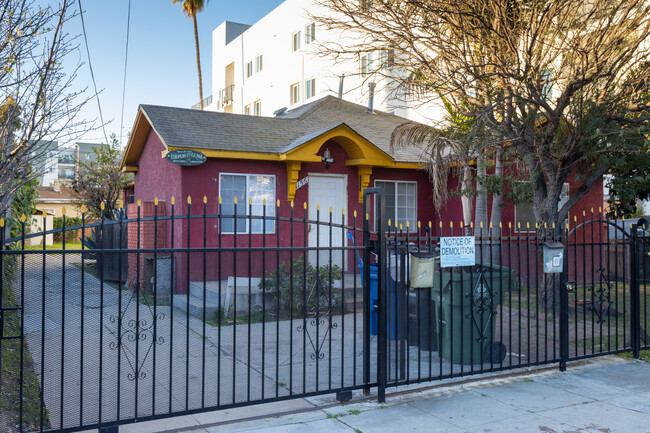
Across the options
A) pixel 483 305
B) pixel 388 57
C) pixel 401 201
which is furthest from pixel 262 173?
pixel 483 305

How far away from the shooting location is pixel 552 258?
6781 millimetres

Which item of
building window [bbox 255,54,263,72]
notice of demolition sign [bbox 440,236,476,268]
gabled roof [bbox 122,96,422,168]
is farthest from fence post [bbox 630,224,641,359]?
building window [bbox 255,54,263,72]

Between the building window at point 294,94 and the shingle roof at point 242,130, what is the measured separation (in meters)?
14.3

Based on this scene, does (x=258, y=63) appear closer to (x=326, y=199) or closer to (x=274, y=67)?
(x=274, y=67)

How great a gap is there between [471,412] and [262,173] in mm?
9128

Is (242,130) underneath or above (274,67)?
underneath

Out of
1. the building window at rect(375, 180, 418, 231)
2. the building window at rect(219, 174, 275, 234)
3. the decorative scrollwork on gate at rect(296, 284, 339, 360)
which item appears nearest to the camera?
the decorative scrollwork on gate at rect(296, 284, 339, 360)

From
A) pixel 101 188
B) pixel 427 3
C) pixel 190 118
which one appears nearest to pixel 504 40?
pixel 427 3

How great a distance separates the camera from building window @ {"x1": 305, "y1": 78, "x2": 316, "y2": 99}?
29.5m

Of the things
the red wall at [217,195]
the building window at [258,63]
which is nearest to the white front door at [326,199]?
the red wall at [217,195]

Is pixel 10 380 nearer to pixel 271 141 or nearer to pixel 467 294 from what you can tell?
pixel 467 294

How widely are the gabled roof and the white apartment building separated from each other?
925cm

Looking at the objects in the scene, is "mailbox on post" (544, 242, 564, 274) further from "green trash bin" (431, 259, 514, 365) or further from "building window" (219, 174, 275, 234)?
"building window" (219, 174, 275, 234)

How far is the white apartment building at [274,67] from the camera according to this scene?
27031 millimetres
